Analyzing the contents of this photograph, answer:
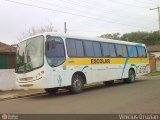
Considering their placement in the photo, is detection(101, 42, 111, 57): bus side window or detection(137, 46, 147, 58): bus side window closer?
detection(101, 42, 111, 57): bus side window

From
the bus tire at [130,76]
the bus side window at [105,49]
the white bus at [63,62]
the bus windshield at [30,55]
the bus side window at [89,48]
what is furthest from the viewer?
the bus tire at [130,76]

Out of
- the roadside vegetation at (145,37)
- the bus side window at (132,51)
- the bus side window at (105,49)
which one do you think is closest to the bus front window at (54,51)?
the bus side window at (105,49)

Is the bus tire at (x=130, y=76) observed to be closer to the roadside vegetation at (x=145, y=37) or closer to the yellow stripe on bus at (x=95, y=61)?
the yellow stripe on bus at (x=95, y=61)

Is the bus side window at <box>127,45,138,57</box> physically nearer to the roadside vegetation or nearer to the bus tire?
the bus tire

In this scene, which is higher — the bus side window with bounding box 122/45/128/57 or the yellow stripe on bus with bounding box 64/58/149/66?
the bus side window with bounding box 122/45/128/57

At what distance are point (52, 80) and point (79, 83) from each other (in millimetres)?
2236

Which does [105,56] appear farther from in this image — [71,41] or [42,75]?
[42,75]

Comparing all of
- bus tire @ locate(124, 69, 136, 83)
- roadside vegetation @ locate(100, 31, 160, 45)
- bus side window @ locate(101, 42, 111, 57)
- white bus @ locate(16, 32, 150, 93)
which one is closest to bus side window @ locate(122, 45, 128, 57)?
bus tire @ locate(124, 69, 136, 83)

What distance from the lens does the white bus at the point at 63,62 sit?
53.7 feet

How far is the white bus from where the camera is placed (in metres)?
16.4

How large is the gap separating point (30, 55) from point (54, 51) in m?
1.23

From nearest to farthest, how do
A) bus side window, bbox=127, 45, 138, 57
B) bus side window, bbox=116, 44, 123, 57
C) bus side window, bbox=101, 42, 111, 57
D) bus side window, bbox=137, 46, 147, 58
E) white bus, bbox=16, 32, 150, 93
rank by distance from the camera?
white bus, bbox=16, 32, 150, 93 < bus side window, bbox=101, 42, 111, 57 < bus side window, bbox=116, 44, 123, 57 < bus side window, bbox=127, 45, 138, 57 < bus side window, bbox=137, 46, 147, 58

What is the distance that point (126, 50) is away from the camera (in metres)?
24.5

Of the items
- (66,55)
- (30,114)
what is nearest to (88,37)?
(66,55)
